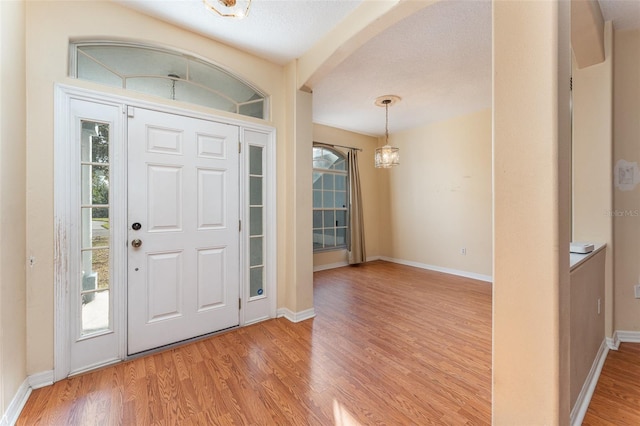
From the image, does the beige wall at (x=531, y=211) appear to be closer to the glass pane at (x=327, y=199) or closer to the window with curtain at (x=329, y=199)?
the window with curtain at (x=329, y=199)

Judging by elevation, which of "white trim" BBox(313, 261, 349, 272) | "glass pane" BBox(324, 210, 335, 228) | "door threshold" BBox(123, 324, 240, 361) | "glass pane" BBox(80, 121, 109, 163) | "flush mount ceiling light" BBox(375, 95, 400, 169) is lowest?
"door threshold" BBox(123, 324, 240, 361)

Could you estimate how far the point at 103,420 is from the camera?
5.12ft

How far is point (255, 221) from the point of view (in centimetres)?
290

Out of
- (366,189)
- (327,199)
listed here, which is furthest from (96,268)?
(366,189)

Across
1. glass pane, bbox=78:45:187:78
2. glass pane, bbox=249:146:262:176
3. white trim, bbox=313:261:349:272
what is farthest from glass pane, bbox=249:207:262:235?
white trim, bbox=313:261:349:272

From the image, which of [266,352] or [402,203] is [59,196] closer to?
[266,352]

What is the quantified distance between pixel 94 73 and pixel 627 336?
505 cm

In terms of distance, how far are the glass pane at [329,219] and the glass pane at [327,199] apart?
0.11m

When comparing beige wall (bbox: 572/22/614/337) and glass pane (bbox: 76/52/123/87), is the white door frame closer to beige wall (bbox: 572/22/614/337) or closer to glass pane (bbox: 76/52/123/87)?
glass pane (bbox: 76/52/123/87)

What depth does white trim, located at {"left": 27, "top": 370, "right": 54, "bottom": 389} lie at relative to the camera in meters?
1.81

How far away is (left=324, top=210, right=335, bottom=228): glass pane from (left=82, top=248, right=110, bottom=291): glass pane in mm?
3868

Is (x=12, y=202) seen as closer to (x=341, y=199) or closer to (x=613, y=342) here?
(x=613, y=342)

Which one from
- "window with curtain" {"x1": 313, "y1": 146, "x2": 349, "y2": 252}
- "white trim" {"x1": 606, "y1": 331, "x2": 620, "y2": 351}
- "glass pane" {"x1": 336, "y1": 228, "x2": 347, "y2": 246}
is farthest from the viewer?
"glass pane" {"x1": 336, "y1": 228, "x2": 347, "y2": 246}

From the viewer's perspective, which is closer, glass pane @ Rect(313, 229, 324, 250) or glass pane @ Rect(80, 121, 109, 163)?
glass pane @ Rect(80, 121, 109, 163)
